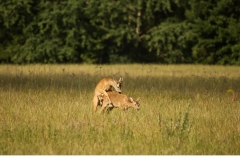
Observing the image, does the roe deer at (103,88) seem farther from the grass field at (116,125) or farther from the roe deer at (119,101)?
the grass field at (116,125)

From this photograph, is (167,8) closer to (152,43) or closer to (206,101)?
(152,43)

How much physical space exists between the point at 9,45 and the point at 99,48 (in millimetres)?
5869

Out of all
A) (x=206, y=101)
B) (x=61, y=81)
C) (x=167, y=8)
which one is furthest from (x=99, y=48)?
(x=206, y=101)

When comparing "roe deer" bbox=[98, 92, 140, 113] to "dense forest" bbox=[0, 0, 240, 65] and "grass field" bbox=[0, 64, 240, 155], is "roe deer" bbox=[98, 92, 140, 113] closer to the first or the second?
"grass field" bbox=[0, 64, 240, 155]

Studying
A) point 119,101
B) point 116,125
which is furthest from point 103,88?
point 116,125

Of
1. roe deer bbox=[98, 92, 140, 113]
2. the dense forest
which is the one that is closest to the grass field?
roe deer bbox=[98, 92, 140, 113]

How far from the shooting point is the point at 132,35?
118ft

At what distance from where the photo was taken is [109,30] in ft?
116

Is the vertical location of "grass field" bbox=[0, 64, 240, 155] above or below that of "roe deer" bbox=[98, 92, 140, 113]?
below

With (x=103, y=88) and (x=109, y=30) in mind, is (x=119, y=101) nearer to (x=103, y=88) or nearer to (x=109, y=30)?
(x=103, y=88)

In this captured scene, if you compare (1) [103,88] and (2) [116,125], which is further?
(1) [103,88]

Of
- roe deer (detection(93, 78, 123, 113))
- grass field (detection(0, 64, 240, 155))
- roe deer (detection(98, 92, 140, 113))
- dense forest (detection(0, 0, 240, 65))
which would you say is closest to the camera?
grass field (detection(0, 64, 240, 155))

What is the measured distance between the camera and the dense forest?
33656mm

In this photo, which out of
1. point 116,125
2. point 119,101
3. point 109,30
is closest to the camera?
point 116,125
